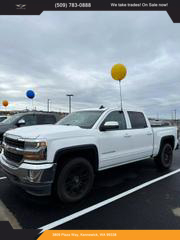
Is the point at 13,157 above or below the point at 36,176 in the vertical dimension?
above

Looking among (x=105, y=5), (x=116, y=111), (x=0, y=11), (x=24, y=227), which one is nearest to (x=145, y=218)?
(x=24, y=227)

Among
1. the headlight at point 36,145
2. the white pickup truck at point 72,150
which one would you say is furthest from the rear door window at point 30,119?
the headlight at point 36,145

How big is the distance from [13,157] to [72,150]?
3.85ft

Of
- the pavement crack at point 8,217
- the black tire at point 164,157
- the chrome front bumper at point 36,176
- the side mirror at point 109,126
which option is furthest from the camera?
the black tire at point 164,157

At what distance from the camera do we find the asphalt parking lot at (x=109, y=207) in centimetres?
247

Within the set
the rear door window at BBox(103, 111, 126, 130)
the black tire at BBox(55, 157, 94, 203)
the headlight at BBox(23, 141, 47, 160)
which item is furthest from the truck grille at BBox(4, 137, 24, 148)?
the rear door window at BBox(103, 111, 126, 130)

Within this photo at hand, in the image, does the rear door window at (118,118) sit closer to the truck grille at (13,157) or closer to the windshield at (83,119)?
the windshield at (83,119)

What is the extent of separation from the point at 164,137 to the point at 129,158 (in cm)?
187

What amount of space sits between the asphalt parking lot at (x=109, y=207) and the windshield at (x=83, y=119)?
154 cm

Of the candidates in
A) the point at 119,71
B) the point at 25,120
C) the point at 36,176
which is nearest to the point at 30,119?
the point at 25,120

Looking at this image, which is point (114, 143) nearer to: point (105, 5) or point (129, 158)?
point (129, 158)

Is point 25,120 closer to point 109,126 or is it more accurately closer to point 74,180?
point 74,180

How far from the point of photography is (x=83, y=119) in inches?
157

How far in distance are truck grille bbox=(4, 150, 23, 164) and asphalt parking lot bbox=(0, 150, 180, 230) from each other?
0.81 metres
